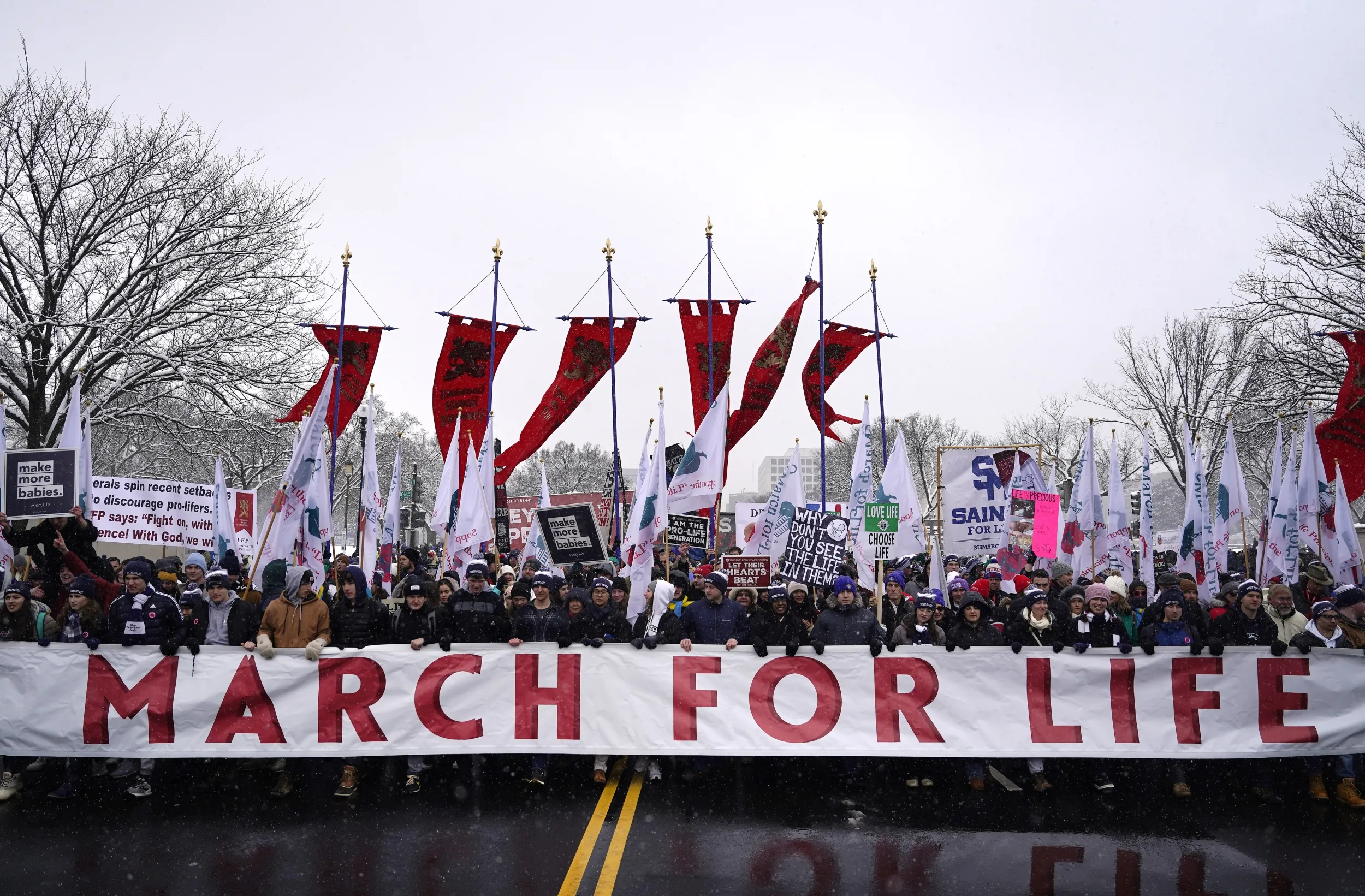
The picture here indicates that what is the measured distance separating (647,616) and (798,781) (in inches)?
93.9

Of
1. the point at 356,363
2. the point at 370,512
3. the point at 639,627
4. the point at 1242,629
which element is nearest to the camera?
the point at 1242,629

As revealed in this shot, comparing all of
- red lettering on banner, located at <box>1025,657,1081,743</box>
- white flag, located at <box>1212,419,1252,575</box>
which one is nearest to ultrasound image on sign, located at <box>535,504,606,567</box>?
red lettering on banner, located at <box>1025,657,1081,743</box>

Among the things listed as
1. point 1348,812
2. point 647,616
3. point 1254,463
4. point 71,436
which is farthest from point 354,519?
point 1348,812

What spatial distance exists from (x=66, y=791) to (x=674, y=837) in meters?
4.78

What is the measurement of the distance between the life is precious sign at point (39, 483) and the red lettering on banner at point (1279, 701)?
10.9 meters

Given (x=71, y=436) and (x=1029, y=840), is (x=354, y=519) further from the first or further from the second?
(x=1029, y=840)

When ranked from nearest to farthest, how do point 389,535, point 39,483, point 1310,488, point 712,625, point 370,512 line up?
1. point 712,625
2. point 39,483
3. point 1310,488
4. point 370,512
5. point 389,535

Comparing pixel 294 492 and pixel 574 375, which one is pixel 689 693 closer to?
pixel 294 492

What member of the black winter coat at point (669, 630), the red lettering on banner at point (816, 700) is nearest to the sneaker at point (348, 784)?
the black winter coat at point (669, 630)

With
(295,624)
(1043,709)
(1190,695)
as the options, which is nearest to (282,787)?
(295,624)

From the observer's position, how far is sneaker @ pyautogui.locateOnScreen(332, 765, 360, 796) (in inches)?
309

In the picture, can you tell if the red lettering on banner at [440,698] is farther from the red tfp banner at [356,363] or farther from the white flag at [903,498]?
the red tfp banner at [356,363]

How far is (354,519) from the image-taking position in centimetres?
6931

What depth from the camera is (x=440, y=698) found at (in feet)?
27.0
